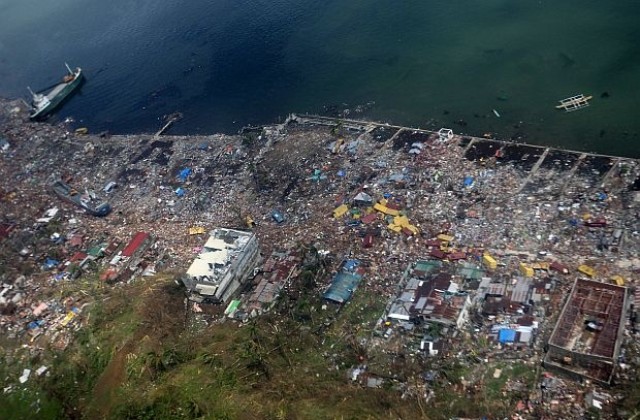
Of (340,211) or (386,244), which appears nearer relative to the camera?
(386,244)

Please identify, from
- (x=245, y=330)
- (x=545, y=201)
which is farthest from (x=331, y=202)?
(x=545, y=201)

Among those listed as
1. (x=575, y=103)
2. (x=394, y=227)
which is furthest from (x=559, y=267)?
(x=575, y=103)

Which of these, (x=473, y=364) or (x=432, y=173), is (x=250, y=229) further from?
(x=473, y=364)

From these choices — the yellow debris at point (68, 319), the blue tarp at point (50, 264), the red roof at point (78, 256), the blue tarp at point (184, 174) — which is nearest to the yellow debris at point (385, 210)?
the blue tarp at point (184, 174)

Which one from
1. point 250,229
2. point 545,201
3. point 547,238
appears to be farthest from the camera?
point 250,229

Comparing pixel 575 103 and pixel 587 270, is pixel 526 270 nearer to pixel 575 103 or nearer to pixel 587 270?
pixel 587 270

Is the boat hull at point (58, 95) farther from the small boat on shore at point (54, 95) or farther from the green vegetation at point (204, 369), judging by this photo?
the green vegetation at point (204, 369)
